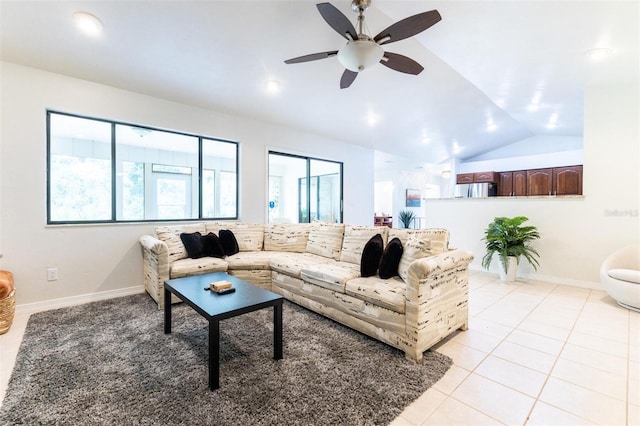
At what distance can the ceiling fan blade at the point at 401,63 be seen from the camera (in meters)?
2.33

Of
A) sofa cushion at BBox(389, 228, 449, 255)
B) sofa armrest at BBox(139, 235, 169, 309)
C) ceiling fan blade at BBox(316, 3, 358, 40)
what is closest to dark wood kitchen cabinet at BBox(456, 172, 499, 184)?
sofa cushion at BBox(389, 228, 449, 255)

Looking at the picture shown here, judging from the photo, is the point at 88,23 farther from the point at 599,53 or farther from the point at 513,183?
the point at 513,183

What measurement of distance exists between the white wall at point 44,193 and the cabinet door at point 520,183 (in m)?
7.63

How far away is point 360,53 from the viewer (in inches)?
80.0

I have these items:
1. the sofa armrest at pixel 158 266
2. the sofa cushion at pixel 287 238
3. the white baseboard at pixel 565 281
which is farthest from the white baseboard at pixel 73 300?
the white baseboard at pixel 565 281

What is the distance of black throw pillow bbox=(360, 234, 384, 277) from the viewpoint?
2.63 m

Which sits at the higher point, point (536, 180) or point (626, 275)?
point (536, 180)

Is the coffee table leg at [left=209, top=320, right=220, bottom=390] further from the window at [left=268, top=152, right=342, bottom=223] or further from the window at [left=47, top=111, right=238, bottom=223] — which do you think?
the window at [left=268, top=152, right=342, bottom=223]

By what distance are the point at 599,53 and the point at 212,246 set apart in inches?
192

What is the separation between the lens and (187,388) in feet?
5.59

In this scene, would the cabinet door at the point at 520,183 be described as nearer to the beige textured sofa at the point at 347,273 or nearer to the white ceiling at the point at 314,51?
the white ceiling at the point at 314,51

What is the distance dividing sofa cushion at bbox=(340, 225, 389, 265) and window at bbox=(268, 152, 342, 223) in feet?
7.27

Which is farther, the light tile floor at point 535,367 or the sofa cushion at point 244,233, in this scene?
the sofa cushion at point 244,233

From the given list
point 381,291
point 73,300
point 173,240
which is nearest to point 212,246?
point 173,240
